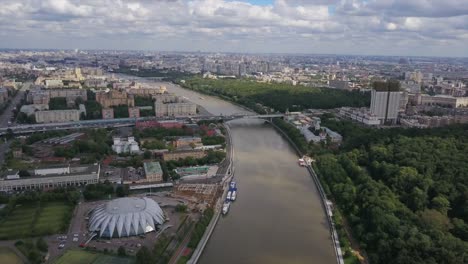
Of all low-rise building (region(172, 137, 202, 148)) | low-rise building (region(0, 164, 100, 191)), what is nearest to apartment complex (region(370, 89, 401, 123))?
low-rise building (region(172, 137, 202, 148))

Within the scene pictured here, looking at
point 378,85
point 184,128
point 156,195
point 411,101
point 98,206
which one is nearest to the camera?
point 98,206

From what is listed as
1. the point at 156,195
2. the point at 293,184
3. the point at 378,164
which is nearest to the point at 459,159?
the point at 378,164

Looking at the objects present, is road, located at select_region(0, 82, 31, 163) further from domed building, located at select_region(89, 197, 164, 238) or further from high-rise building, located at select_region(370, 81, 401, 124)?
high-rise building, located at select_region(370, 81, 401, 124)

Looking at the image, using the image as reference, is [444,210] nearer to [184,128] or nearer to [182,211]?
[182,211]

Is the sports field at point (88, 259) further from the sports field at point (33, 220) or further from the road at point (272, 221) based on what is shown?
the road at point (272, 221)

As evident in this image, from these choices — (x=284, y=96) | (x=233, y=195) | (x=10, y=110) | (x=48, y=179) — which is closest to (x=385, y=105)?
(x=284, y=96)

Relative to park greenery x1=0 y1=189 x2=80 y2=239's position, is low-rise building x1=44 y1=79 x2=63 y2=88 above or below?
above

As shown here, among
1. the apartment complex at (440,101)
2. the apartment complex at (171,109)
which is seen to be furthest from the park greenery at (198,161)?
the apartment complex at (440,101)
